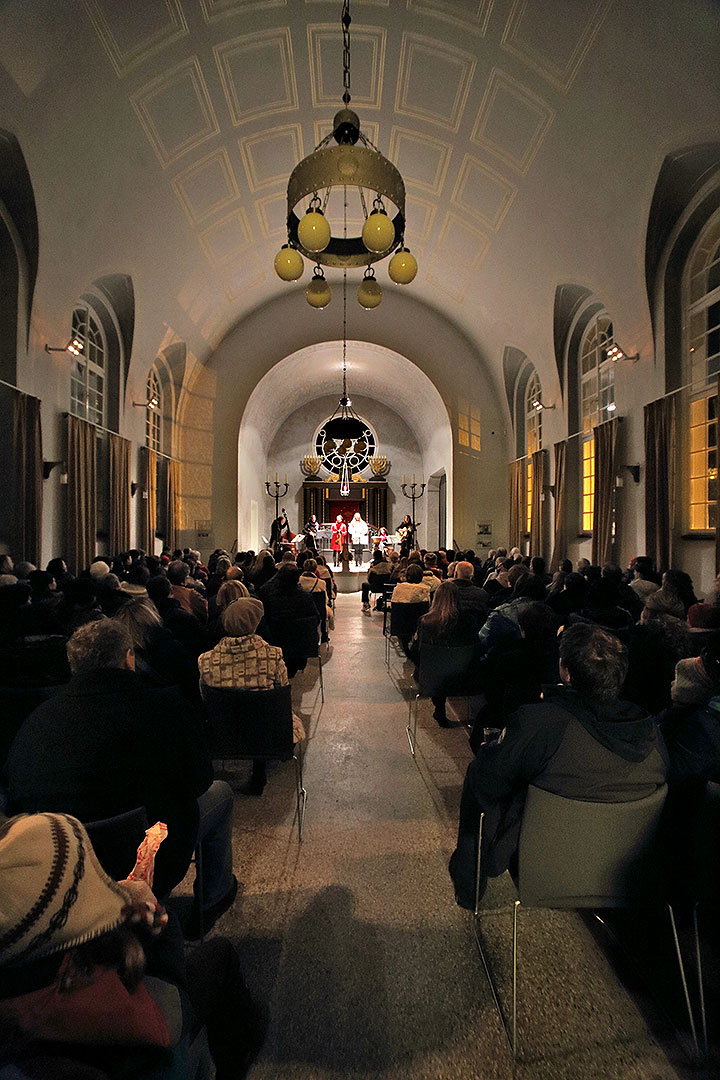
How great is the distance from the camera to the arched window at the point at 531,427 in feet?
43.0

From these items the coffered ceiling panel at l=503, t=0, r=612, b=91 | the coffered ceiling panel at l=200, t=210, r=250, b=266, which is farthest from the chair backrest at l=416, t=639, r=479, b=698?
the coffered ceiling panel at l=200, t=210, r=250, b=266

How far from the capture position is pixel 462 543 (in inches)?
586

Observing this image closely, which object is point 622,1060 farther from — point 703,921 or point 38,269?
point 38,269

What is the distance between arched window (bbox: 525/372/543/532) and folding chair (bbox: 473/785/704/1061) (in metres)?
11.9

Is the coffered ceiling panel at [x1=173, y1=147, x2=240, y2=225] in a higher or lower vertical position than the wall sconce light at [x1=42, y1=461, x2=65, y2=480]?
higher

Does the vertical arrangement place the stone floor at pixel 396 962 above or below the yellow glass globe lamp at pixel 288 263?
below

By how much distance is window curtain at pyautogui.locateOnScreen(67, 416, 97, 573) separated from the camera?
898 cm

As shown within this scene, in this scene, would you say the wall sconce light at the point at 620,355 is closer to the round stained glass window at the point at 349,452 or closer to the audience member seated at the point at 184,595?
the audience member seated at the point at 184,595

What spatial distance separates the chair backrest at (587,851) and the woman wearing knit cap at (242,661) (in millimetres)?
1540

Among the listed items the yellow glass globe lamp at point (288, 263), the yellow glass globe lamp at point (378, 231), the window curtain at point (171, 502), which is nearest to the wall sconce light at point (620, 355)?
the yellow glass globe lamp at point (378, 231)

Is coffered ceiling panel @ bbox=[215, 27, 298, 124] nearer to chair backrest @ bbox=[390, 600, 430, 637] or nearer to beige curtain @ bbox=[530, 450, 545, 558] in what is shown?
chair backrest @ bbox=[390, 600, 430, 637]

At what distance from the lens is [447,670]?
3.99 metres

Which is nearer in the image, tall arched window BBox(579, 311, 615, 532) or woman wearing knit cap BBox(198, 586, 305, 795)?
woman wearing knit cap BBox(198, 586, 305, 795)

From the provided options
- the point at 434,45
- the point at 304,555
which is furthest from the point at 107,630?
the point at 434,45
